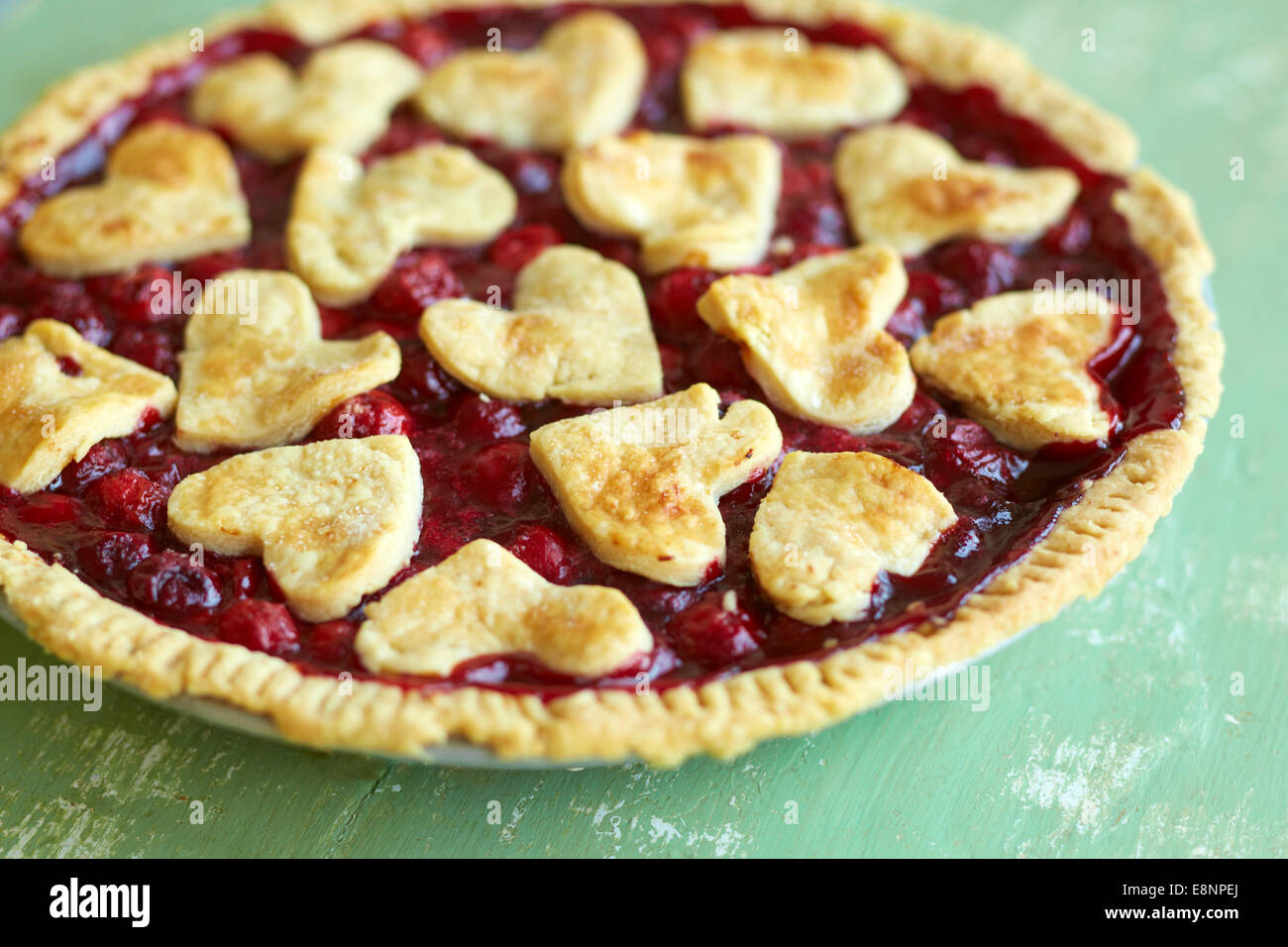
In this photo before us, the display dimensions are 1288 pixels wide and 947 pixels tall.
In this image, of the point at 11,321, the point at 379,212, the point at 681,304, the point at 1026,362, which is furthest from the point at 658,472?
the point at 11,321

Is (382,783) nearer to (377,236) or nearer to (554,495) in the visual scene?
(554,495)

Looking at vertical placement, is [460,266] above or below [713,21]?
below

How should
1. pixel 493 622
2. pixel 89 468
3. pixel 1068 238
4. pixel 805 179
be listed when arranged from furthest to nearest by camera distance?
pixel 805 179 → pixel 1068 238 → pixel 89 468 → pixel 493 622

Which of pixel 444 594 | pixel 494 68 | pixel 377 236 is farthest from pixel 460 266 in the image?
pixel 444 594

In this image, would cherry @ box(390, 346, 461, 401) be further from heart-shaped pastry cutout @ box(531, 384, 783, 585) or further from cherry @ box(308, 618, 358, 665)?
cherry @ box(308, 618, 358, 665)

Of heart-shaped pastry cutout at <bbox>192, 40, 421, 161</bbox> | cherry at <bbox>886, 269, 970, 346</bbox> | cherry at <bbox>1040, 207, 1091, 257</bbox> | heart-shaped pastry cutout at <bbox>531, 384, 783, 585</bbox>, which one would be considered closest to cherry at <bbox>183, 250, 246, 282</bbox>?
heart-shaped pastry cutout at <bbox>192, 40, 421, 161</bbox>

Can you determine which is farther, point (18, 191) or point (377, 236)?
point (18, 191)

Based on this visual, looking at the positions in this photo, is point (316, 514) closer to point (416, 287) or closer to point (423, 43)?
point (416, 287)
